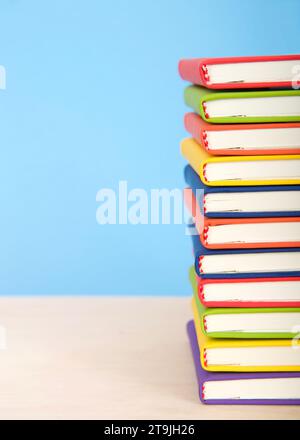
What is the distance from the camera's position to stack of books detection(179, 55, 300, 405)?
1.19 m

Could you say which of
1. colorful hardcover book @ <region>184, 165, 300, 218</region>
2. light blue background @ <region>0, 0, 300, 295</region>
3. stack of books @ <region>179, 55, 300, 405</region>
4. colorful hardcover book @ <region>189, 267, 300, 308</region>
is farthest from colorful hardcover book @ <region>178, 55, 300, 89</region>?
light blue background @ <region>0, 0, 300, 295</region>

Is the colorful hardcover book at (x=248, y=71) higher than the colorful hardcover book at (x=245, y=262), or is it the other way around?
the colorful hardcover book at (x=248, y=71)

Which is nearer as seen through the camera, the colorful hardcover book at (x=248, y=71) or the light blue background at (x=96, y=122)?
the colorful hardcover book at (x=248, y=71)

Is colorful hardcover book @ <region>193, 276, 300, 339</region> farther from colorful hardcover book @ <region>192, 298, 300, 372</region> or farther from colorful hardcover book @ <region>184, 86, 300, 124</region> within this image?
colorful hardcover book @ <region>184, 86, 300, 124</region>

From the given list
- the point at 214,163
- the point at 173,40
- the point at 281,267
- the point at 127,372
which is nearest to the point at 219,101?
the point at 214,163

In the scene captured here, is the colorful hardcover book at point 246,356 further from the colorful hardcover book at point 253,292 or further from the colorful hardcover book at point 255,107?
the colorful hardcover book at point 255,107

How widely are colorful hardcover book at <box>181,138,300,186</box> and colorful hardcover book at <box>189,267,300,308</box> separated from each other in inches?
5.1

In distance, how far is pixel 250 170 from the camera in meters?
1.20

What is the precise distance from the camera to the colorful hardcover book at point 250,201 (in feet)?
3.94

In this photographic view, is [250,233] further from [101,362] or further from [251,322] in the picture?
[101,362]

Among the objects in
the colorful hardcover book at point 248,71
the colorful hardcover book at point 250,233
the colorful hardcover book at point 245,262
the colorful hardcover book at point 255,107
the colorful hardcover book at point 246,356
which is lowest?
the colorful hardcover book at point 246,356

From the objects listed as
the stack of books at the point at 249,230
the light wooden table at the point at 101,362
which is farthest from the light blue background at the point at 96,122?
the stack of books at the point at 249,230

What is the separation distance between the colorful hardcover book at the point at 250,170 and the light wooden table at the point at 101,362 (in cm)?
29

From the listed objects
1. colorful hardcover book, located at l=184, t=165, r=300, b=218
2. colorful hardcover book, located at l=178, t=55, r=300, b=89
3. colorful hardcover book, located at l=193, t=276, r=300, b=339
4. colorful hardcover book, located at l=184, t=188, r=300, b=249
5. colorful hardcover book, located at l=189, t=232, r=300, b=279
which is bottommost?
colorful hardcover book, located at l=193, t=276, r=300, b=339
